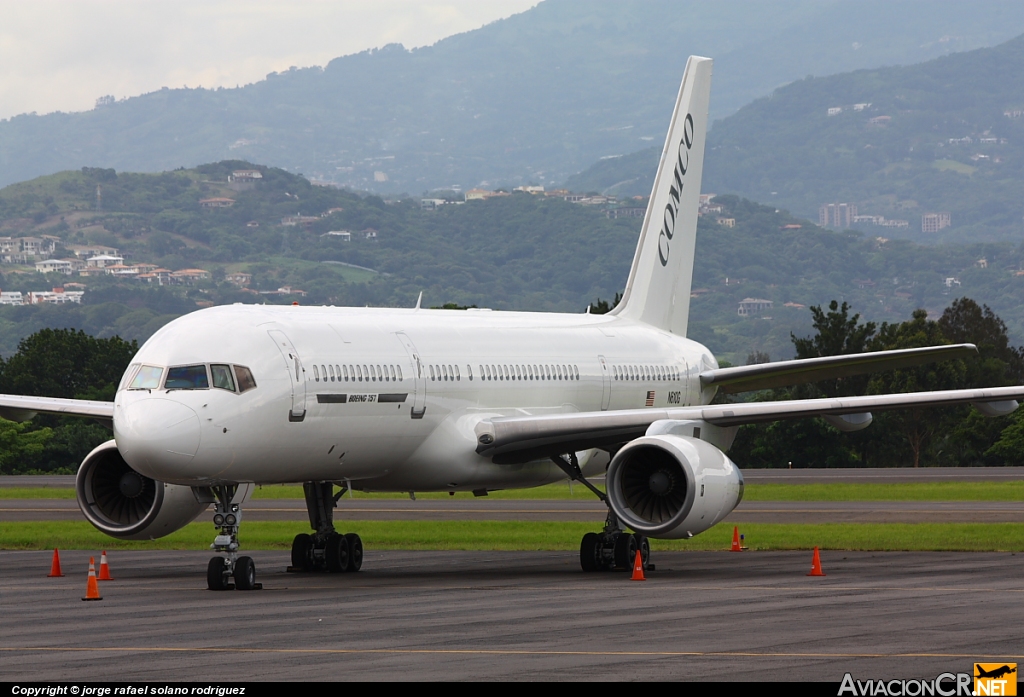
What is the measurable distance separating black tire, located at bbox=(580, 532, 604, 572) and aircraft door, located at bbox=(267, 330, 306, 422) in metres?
6.37

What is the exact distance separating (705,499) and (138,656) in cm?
1176

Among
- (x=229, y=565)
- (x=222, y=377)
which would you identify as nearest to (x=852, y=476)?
(x=229, y=565)

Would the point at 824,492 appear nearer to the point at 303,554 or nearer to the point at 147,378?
the point at 303,554

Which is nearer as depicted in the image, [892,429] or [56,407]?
[56,407]

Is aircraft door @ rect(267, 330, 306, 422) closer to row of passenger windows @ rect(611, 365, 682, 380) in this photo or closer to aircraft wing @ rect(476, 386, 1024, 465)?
aircraft wing @ rect(476, 386, 1024, 465)

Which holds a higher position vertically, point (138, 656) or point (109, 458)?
point (109, 458)

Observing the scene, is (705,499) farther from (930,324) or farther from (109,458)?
(930,324)

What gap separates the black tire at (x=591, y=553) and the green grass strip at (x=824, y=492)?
67.7 feet

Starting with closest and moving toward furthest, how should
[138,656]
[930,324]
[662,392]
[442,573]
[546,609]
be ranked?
[138,656], [546,609], [442,573], [662,392], [930,324]

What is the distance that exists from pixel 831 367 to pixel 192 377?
13.3m

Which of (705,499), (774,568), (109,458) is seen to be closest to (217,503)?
(109,458)

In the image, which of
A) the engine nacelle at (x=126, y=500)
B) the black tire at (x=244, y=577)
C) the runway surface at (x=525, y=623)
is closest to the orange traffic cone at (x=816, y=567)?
the runway surface at (x=525, y=623)

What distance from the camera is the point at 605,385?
3341cm

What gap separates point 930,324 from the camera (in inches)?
4279
